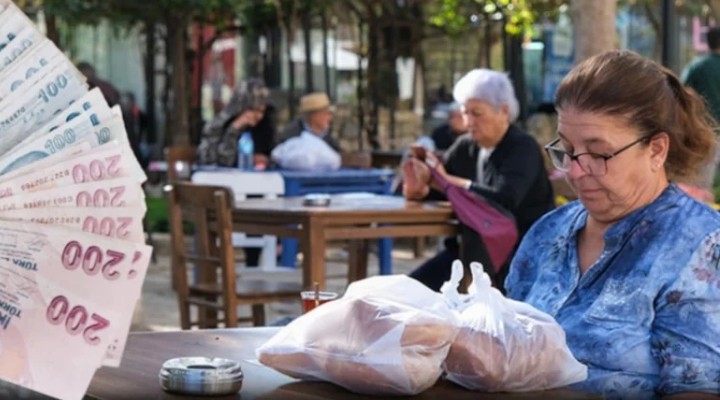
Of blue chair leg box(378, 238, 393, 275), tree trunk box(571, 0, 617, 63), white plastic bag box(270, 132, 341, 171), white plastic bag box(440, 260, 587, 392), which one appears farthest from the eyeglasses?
white plastic bag box(270, 132, 341, 171)

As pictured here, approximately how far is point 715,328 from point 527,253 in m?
0.67

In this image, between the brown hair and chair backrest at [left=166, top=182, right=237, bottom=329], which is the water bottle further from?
the brown hair

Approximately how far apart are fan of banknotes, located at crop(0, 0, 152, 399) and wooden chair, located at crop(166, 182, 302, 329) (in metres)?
4.90

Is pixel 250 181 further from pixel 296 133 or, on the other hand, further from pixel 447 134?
pixel 447 134

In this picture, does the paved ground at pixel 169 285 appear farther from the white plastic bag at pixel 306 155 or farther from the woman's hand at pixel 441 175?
the woman's hand at pixel 441 175

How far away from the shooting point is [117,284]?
81.0 inches

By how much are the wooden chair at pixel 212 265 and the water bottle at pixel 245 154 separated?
3.36m

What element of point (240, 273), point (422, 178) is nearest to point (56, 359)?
point (422, 178)

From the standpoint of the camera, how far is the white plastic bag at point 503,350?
8.87ft

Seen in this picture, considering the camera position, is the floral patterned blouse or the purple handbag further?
the purple handbag

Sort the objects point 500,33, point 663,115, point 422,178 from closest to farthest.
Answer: point 663,115, point 422,178, point 500,33

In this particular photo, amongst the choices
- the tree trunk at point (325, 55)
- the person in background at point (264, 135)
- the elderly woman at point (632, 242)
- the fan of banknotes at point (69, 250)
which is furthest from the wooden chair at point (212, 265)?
the tree trunk at point (325, 55)

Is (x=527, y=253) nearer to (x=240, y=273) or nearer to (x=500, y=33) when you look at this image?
(x=240, y=273)

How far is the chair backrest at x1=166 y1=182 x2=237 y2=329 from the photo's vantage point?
7051 millimetres
